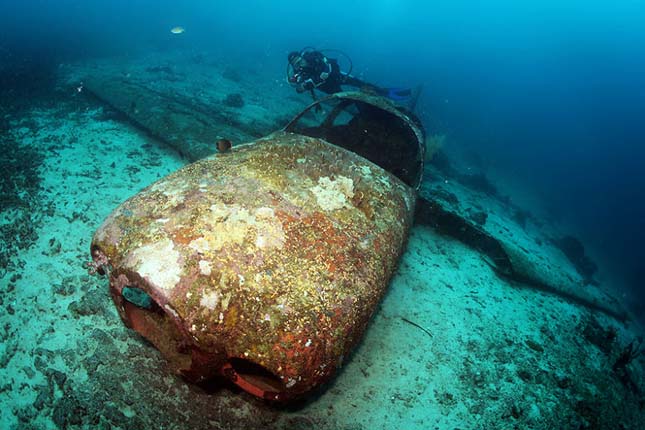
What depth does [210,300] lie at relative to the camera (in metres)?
1.84

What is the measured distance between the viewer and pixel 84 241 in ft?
12.2

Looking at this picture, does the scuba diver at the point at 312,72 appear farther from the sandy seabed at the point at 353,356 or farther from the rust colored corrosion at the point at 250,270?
the rust colored corrosion at the point at 250,270

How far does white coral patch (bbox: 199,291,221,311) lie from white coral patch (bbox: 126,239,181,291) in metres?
0.20

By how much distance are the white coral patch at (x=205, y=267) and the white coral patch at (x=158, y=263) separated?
0.13 meters

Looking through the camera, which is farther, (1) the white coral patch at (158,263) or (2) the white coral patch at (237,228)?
(2) the white coral patch at (237,228)

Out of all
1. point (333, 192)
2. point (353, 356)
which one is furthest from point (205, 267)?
point (353, 356)

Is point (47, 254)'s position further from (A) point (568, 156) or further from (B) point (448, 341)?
(A) point (568, 156)

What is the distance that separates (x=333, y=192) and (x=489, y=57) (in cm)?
14304

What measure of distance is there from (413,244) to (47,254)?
5.00 metres

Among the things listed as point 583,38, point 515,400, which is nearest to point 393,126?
point 515,400

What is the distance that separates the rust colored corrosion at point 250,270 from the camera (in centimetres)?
183

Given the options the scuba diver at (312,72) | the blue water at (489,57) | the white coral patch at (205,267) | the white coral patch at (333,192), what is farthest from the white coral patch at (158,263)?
the blue water at (489,57)

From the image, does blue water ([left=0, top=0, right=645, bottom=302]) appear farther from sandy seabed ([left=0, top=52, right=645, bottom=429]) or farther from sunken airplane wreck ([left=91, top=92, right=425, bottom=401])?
sunken airplane wreck ([left=91, top=92, right=425, bottom=401])

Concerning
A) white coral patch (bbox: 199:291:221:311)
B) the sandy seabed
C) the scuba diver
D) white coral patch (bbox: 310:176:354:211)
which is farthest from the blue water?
white coral patch (bbox: 199:291:221:311)
